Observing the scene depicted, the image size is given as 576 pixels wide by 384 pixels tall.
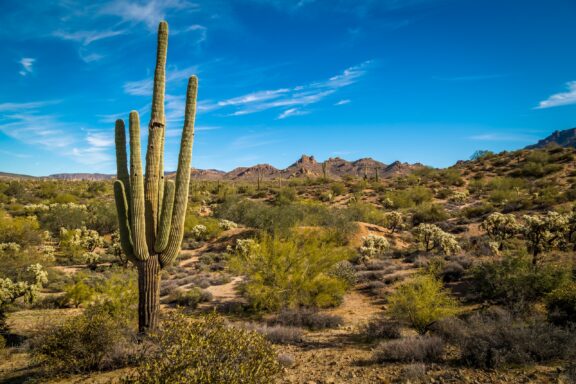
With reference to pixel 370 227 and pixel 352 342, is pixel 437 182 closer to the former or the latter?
pixel 370 227

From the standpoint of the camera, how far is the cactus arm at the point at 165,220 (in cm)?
698

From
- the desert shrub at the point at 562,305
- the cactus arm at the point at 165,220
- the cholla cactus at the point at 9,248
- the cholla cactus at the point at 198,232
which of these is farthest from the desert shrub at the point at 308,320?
the cholla cactus at the point at 198,232

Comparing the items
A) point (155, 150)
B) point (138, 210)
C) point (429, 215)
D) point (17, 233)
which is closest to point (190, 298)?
point (138, 210)

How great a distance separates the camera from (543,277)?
8.27 meters

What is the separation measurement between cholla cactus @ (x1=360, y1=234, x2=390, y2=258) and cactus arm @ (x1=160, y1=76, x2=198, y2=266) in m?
10.4

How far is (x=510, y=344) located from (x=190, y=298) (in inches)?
348

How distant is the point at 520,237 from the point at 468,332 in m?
12.7

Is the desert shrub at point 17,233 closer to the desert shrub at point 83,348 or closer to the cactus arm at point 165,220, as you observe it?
the desert shrub at point 83,348

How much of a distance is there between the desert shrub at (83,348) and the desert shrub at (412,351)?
4.46m

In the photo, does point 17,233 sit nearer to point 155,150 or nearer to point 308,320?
point 155,150

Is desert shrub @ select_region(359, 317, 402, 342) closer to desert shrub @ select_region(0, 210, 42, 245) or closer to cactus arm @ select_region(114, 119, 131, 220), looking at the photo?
cactus arm @ select_region(114, 119, 131, 220)

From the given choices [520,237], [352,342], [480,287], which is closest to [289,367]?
[352,342]

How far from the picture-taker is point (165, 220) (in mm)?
6992

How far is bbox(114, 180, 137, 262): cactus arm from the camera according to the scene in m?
7.02
